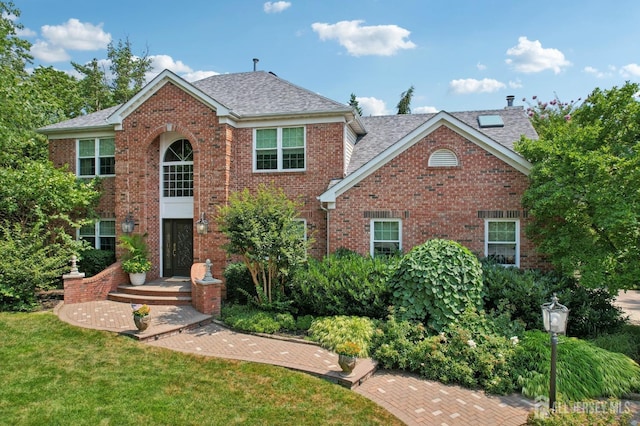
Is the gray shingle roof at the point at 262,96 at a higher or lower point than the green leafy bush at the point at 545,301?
higher

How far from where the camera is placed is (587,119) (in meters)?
10.7

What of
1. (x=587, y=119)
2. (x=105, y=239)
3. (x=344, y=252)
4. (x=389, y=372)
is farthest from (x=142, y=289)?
(x=587, y=119)

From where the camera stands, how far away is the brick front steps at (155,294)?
13.3 metres

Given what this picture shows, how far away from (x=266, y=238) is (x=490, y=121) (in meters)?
10.3

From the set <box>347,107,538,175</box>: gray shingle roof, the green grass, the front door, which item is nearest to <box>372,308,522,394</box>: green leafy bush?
the green grass

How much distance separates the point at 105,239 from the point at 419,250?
13.9 m

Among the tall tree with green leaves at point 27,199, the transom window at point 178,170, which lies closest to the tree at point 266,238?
the transom window at point 178,170

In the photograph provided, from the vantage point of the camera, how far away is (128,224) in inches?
601

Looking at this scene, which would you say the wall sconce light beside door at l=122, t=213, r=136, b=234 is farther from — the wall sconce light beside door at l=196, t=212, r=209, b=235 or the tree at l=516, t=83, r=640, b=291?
the tree at l=516, t=83, r=640, b=291

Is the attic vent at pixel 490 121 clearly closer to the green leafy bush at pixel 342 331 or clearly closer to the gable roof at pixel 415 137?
the gable roof at pixel 415 137

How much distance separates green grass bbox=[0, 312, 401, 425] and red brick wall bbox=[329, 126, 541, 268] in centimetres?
643

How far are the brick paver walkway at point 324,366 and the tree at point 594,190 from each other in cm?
343

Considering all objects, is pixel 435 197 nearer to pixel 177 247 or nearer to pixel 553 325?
pixel 553 325

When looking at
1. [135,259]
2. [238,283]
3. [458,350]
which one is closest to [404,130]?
[238,283]
